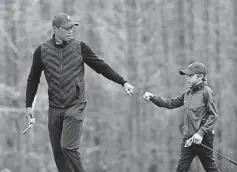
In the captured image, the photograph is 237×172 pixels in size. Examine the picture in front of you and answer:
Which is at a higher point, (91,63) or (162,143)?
(91,63)

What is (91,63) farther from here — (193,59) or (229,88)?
(229,88)

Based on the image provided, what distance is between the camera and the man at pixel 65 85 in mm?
4504

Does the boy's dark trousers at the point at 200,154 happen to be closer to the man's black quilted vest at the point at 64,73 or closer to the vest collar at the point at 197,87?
the vest collar at the point at 197,87

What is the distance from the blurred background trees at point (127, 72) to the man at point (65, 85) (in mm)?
1370

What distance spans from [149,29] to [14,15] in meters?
1.70

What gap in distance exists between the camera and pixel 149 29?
6.22 metres

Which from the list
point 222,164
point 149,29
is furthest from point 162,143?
point 149,29

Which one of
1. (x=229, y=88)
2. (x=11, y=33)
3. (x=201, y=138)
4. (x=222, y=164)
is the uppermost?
(x=11, y=33)

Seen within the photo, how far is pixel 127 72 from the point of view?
20.2ft

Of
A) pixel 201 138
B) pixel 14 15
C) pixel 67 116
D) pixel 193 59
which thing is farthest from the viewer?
pixel 193 59

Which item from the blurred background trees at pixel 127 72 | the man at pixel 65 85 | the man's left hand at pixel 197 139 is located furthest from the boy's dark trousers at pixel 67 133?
the blurred background trees at pixel 127 72

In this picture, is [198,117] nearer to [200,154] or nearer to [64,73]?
[200,154]

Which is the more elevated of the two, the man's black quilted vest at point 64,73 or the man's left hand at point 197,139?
the man's black quilted vest at point 64,73

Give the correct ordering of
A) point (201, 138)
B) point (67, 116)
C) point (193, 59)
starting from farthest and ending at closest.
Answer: point (193, 59), point (201, 138), point (67, 116)
